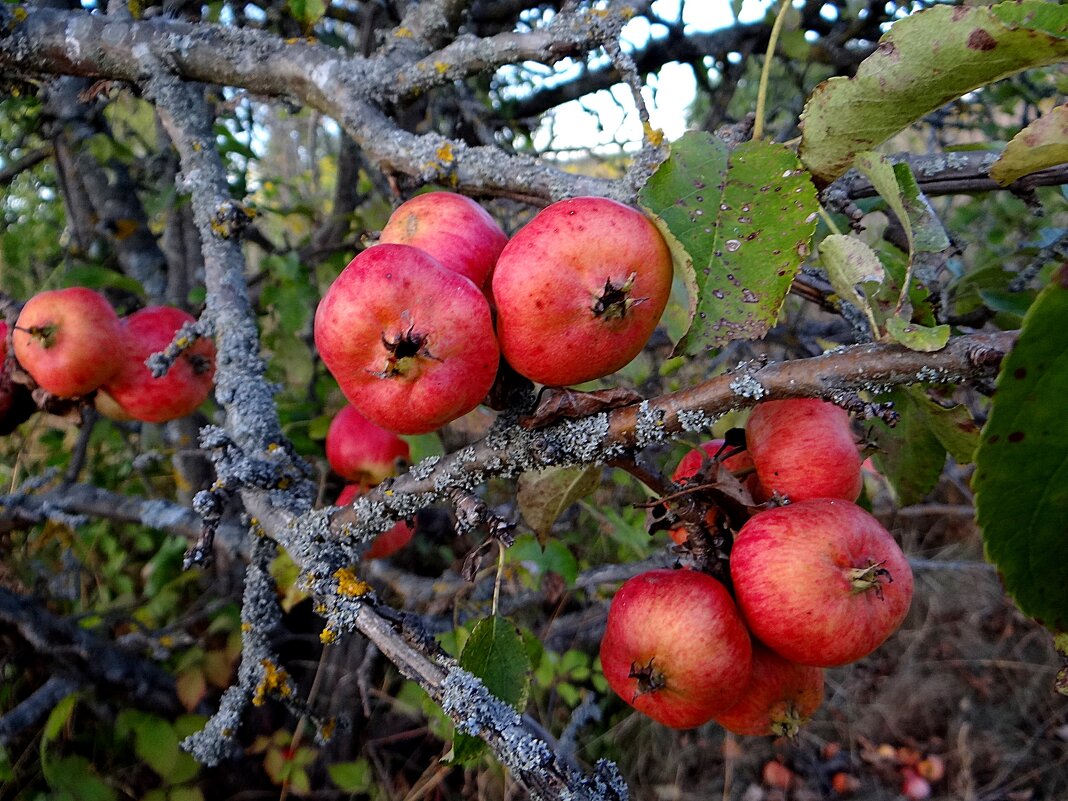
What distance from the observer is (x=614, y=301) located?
67 centimetres

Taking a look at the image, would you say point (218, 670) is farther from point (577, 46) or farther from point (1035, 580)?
point (1035, 580)

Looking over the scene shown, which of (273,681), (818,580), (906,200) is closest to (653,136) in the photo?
(906,200)

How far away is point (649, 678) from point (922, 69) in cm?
68

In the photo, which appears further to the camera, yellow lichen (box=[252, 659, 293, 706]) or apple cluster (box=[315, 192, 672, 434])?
yellow lichen (box=[252, 659, 293, 706])

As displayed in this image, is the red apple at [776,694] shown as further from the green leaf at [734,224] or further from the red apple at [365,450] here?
the red apple at [365,450]

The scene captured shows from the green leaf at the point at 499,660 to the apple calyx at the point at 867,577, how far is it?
37 cm

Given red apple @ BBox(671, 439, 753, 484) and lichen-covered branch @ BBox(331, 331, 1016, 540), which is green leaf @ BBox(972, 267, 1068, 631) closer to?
lichen-covered branch @ BBox(331, 331, 1016, 540)

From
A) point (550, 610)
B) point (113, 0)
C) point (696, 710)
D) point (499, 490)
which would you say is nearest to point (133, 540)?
point (499, 490)

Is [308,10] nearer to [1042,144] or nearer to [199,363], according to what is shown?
[199,363]

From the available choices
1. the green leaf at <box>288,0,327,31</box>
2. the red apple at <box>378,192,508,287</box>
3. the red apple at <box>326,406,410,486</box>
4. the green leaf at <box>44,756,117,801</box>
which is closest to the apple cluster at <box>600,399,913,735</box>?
the red apple at <box>378,192,508,287</box>

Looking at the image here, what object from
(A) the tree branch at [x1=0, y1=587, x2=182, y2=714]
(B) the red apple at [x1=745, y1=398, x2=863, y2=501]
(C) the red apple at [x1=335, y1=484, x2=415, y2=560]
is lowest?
(A) the tree branch at [x1=0, y1=587, x2=182, y2=714]

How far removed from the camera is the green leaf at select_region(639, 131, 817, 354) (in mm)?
675

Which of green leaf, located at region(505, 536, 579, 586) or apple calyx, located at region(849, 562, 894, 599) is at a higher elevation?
apple calyx, located at region(849, 562, 894, 599)

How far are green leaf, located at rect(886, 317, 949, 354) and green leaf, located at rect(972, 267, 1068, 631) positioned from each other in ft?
0.31
